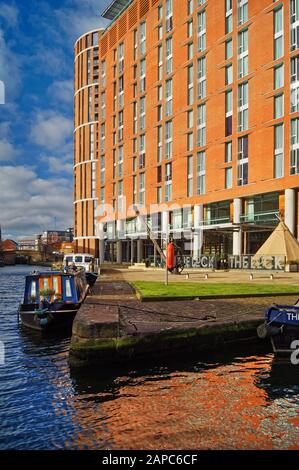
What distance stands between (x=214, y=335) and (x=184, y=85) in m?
53.4

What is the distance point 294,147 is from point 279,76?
8573 millimetres

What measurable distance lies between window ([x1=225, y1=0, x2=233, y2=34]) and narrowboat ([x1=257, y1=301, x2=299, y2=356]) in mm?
49217

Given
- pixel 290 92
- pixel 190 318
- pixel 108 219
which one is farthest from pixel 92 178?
pixel 190 318

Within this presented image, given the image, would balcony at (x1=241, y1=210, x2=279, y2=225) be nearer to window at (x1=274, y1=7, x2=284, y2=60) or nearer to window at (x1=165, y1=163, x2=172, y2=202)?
window at (x1=165, y1=163, x2=172, y2=202)

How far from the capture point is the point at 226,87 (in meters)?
53.0

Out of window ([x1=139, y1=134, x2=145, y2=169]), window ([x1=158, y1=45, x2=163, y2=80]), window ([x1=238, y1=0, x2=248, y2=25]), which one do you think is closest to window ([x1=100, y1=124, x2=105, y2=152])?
window ([x1=139, y1=134, x2=145, y2=169])

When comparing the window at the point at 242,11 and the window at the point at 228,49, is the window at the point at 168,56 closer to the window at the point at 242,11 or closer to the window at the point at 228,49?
the window at the point at 228,49

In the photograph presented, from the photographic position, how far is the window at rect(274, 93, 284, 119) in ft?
151

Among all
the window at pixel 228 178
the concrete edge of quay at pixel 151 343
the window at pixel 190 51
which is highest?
the window at pixel 190 51

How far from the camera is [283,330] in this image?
12.5 meters

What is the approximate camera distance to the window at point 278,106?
46097mm

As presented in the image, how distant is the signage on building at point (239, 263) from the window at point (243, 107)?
1588 centimetres

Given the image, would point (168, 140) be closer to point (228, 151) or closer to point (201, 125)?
point (201, 125)

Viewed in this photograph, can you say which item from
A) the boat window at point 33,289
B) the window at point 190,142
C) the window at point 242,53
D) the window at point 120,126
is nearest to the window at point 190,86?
the window at point 190,142
